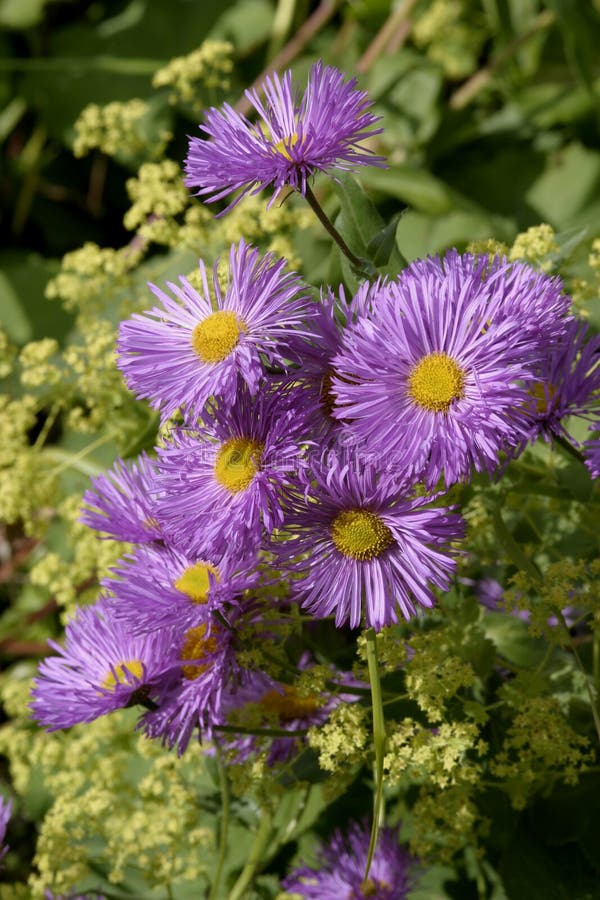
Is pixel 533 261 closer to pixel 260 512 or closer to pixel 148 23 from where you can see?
pixel 260 512

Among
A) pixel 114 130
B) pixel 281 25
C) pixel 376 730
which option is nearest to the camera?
pixel 376 730

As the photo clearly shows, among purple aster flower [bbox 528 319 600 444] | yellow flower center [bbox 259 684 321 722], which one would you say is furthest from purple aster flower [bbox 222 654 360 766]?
purple aster flower [bbox 528 319 600 444]

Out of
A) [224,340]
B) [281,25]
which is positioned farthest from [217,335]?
[281,25]

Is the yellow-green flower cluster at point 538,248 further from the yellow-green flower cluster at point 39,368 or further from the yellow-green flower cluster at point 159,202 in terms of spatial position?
the yellow-green flower cluster at point 39,368

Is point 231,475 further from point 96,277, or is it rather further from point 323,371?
point 96,277

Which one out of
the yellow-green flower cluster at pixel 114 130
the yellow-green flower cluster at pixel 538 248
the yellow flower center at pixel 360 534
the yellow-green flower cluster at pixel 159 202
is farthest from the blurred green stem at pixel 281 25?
the yellow flower center at pixel 360 534

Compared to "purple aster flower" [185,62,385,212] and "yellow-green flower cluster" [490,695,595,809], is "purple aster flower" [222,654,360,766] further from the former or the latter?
"purple aster flower" [185,62,385,212]
